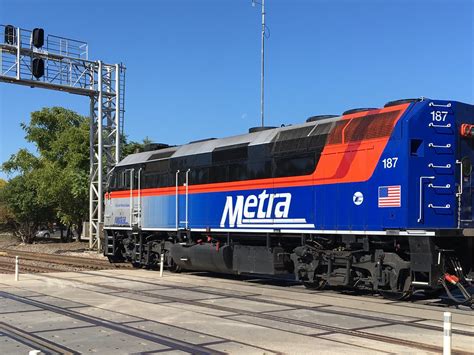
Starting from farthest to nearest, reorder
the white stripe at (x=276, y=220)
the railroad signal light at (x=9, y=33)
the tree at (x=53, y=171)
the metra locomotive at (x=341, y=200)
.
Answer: the tree at (x=53, y=171) → the railroad signal light at (x=9, y=33) → the white stripe at (x=276, y=220) → the metra locomotive at (x=341, y=200)

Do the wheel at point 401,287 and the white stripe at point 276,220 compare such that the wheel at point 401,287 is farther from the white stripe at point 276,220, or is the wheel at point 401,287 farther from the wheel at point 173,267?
the wheel at point 173,267

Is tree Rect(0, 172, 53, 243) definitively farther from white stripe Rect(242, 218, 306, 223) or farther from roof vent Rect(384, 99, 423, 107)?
roof vent Rect(384, 99, 423, 107)

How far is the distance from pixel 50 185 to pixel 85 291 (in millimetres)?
25833

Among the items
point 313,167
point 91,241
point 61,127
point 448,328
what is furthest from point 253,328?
point 61,127

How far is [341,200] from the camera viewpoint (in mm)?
12438

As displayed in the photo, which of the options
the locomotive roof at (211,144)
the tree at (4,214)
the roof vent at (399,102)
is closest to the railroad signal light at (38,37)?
the locomotive roof at (211,144)

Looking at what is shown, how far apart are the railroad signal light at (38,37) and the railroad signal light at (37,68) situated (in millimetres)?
730

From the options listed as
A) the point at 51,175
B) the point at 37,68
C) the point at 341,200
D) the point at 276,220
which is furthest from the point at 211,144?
the point at 51,175

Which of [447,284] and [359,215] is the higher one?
[359,215]

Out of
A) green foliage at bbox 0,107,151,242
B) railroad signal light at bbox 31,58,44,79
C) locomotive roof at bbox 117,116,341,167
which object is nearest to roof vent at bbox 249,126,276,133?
locomotive roof at bbox 117,116,341,167

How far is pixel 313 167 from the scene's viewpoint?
13.2m

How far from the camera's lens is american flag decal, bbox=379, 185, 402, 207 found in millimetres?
11242

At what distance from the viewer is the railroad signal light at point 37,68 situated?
25.4m

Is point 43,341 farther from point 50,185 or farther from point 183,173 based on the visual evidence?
point 50,185
